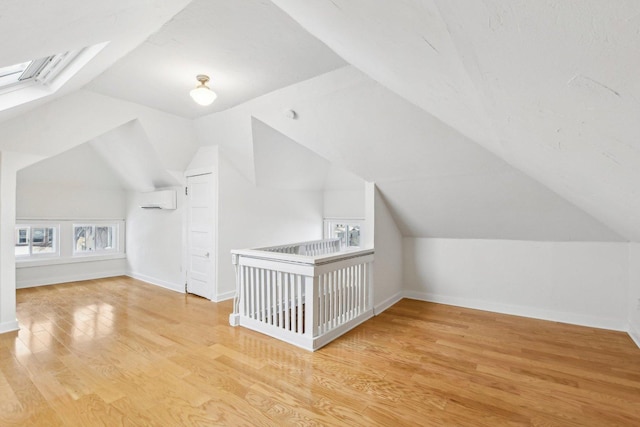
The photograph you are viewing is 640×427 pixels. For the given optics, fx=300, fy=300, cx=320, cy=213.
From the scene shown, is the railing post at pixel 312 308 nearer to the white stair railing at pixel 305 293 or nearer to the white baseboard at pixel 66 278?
the white stair railing at pixel 305 293

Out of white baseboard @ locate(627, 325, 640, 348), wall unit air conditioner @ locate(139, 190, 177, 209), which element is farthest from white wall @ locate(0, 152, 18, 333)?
white baseboard @ locate(627, 325, 640, 348)

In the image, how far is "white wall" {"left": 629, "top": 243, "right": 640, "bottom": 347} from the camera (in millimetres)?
2871

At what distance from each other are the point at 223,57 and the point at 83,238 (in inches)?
198

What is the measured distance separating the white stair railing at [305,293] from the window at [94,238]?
3.99 metres

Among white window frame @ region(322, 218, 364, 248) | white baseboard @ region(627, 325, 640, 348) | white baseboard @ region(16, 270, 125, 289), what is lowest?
white baseboard @ region(627, 325, 640, 348)

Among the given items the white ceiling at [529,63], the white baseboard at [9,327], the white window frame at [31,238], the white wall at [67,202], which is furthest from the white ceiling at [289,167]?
the white window frame at [31,238]

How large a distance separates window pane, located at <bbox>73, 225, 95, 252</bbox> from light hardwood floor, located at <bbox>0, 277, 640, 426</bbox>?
92.2 inches

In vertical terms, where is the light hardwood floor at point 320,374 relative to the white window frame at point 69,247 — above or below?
below

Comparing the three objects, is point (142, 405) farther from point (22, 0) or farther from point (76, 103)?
point (76, 103)

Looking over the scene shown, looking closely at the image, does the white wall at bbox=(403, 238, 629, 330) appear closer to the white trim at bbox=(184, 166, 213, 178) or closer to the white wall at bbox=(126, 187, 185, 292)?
the white trim at bbox=(184, 166, 213, 178)

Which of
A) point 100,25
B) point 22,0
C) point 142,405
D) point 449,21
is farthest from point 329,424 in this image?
point 100,25

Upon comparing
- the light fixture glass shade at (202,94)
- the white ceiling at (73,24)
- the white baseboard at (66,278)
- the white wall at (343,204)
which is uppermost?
the light fixture glass shade at (202,94)

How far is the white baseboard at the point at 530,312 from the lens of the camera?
3.18 meters

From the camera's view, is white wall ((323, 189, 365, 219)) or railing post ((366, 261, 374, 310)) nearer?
railing post ((366, 261, 374, 310))
